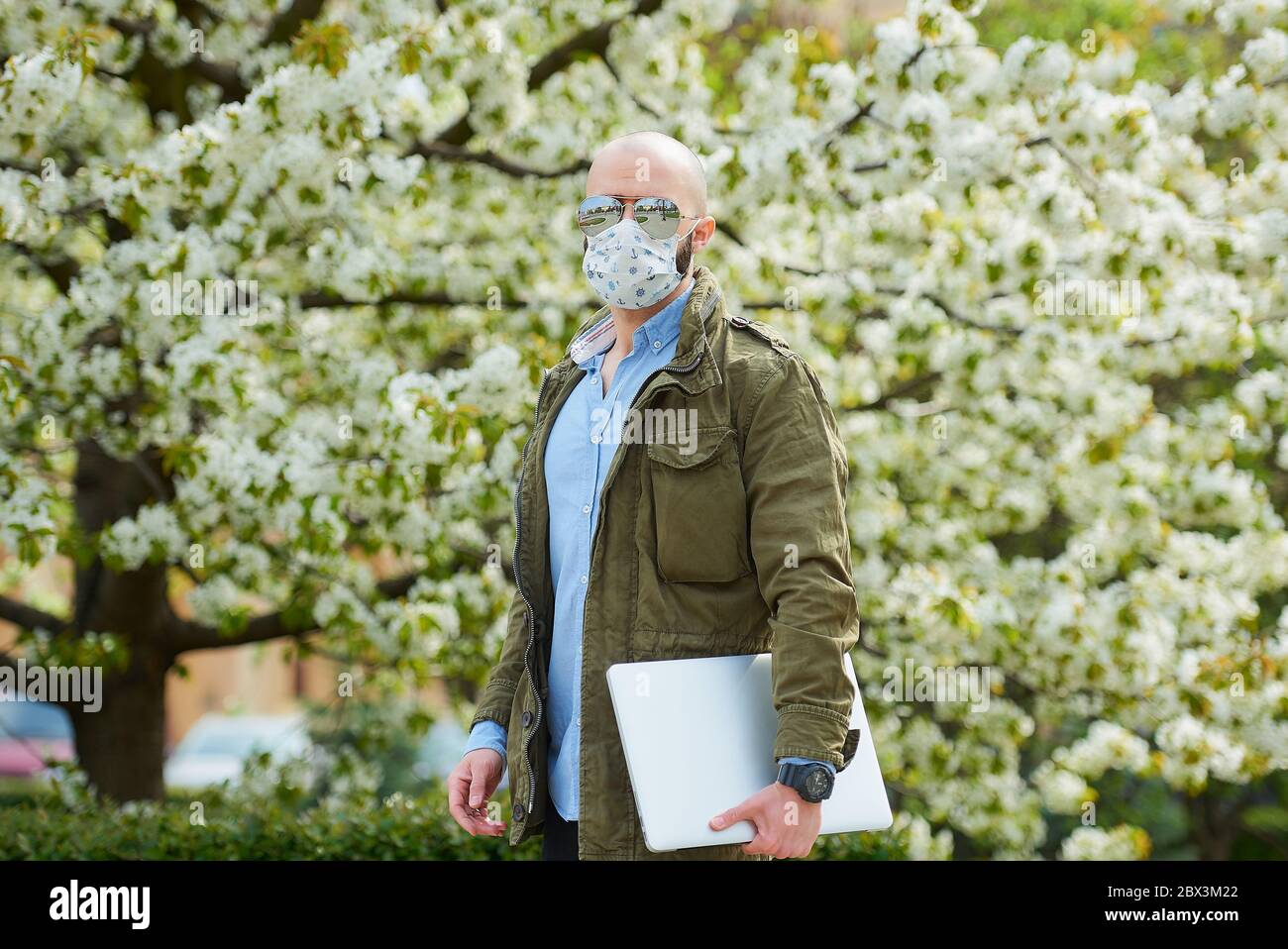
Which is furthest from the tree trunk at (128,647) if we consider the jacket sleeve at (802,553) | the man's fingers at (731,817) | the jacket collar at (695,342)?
the man's fingers at (731,817)

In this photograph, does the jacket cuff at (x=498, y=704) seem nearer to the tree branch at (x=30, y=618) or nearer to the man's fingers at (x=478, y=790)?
the man's fingers at (x=478, y=790)

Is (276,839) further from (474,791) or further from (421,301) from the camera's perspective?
(421,301)

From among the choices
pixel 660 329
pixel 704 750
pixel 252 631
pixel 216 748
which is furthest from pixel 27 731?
pixel 704 750

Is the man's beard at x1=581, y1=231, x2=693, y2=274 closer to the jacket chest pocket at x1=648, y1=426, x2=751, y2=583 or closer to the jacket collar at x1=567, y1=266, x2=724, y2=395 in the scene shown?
the jacket collar at x1=567, y1=266, x2=724, y2=395

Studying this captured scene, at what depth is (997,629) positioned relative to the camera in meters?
5.48

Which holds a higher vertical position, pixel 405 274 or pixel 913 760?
pixel 405 274

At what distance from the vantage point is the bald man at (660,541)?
6.68ft

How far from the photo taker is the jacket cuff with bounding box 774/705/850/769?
1.97 meters

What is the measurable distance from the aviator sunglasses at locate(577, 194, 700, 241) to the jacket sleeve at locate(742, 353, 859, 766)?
0.38 meters
